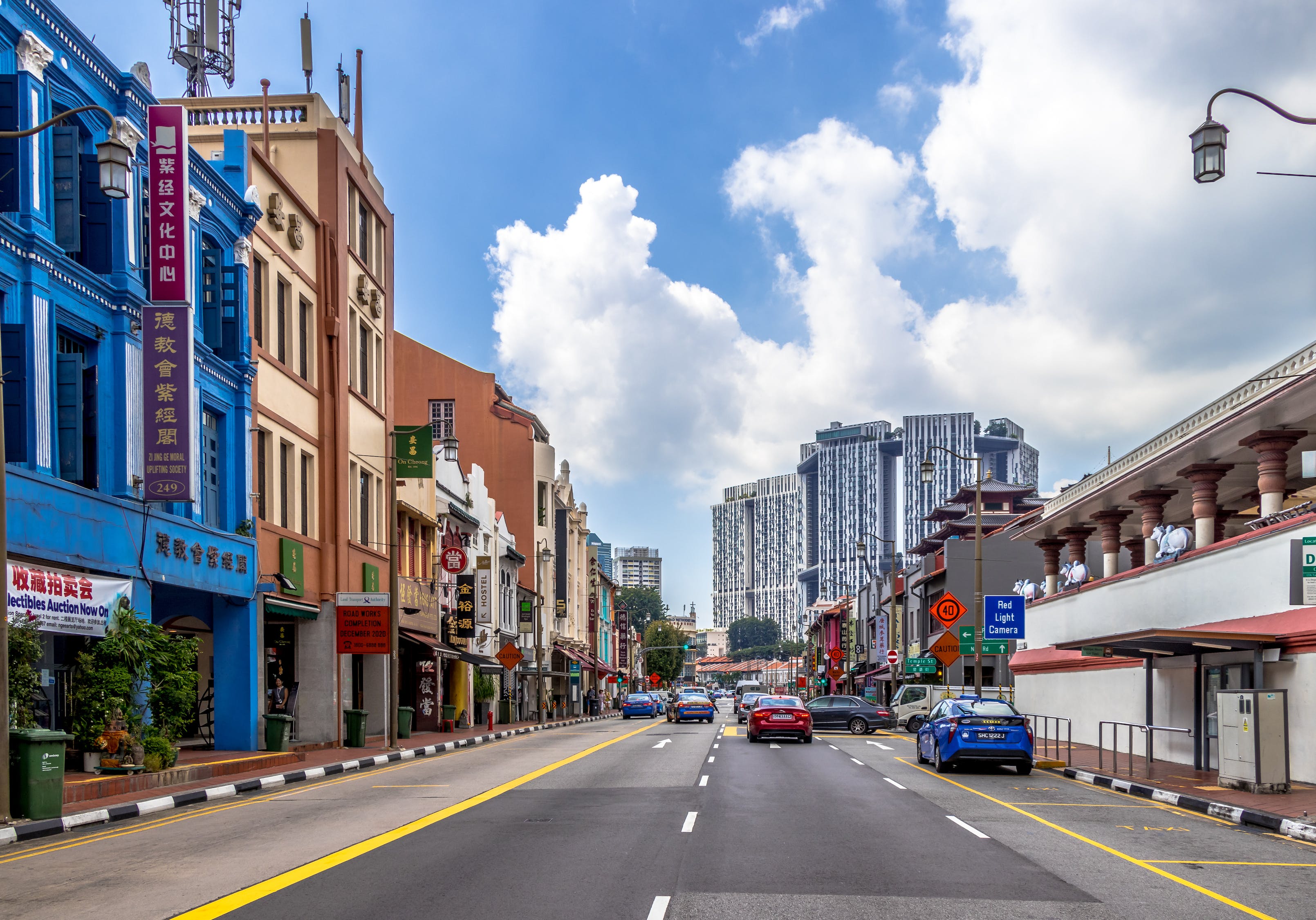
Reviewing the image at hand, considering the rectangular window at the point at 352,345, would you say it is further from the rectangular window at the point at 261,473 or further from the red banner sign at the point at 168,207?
the red banner sign at the point at 168,207

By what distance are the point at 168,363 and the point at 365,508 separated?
16645mm

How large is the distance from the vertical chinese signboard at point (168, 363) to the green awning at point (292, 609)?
7764mm

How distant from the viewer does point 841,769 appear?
25.0 meters

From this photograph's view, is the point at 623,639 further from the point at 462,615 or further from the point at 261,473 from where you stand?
the point at 261,473

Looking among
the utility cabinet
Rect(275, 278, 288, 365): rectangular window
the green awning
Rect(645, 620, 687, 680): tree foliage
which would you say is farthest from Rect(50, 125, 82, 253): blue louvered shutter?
Rect(645, 620, 687, 680): tree foliage

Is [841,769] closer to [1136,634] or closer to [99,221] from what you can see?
[1136,634]

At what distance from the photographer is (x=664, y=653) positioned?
495 ft

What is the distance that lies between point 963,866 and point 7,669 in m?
11.8

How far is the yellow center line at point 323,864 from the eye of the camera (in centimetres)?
951

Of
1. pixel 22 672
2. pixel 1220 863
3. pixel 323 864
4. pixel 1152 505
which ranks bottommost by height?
pixel 1220 863

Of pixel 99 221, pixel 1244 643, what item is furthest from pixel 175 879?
pixel 1244 643

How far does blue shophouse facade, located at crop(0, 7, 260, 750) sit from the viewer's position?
66.1 feet

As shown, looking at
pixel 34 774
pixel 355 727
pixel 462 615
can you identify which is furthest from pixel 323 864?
pixel 462 615

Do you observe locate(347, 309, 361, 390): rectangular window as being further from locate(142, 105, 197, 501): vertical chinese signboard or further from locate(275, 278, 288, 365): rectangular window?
locate(142, 105, 197, 501): vertical chinese signboard
